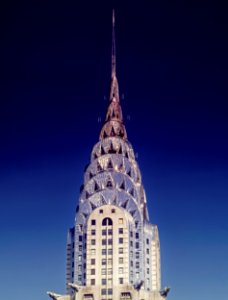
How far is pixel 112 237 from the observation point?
124 m

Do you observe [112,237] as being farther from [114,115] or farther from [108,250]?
[114,115]

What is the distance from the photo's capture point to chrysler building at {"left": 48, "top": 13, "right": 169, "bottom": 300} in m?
121

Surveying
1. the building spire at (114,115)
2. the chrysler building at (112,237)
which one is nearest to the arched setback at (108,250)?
the chrysler building at (112,237)

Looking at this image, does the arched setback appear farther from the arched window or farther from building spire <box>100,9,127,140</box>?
building spire <box>100,9,127,140</box>

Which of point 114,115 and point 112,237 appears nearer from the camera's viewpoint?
point 112,237

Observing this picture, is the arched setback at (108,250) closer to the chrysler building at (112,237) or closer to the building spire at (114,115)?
the chrysler building at (112,237)

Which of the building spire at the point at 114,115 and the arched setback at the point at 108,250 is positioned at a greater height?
the building spire at the point at 114,115

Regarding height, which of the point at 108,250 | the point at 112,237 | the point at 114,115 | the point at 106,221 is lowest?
the point at 108,250

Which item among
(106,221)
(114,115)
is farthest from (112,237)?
(114,115)

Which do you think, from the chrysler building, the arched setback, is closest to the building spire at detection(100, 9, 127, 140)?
the chrysler building

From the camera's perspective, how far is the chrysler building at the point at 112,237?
397 feet

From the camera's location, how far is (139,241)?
127 meters

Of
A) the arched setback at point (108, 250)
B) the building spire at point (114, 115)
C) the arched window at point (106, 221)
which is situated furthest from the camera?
the building spire at point (114, 115)

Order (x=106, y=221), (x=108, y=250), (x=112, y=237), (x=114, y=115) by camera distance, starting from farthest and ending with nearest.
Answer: (x=114, y=115) → (x=106, y=221) → (x=112, y=237) → (x=108, y=250)
